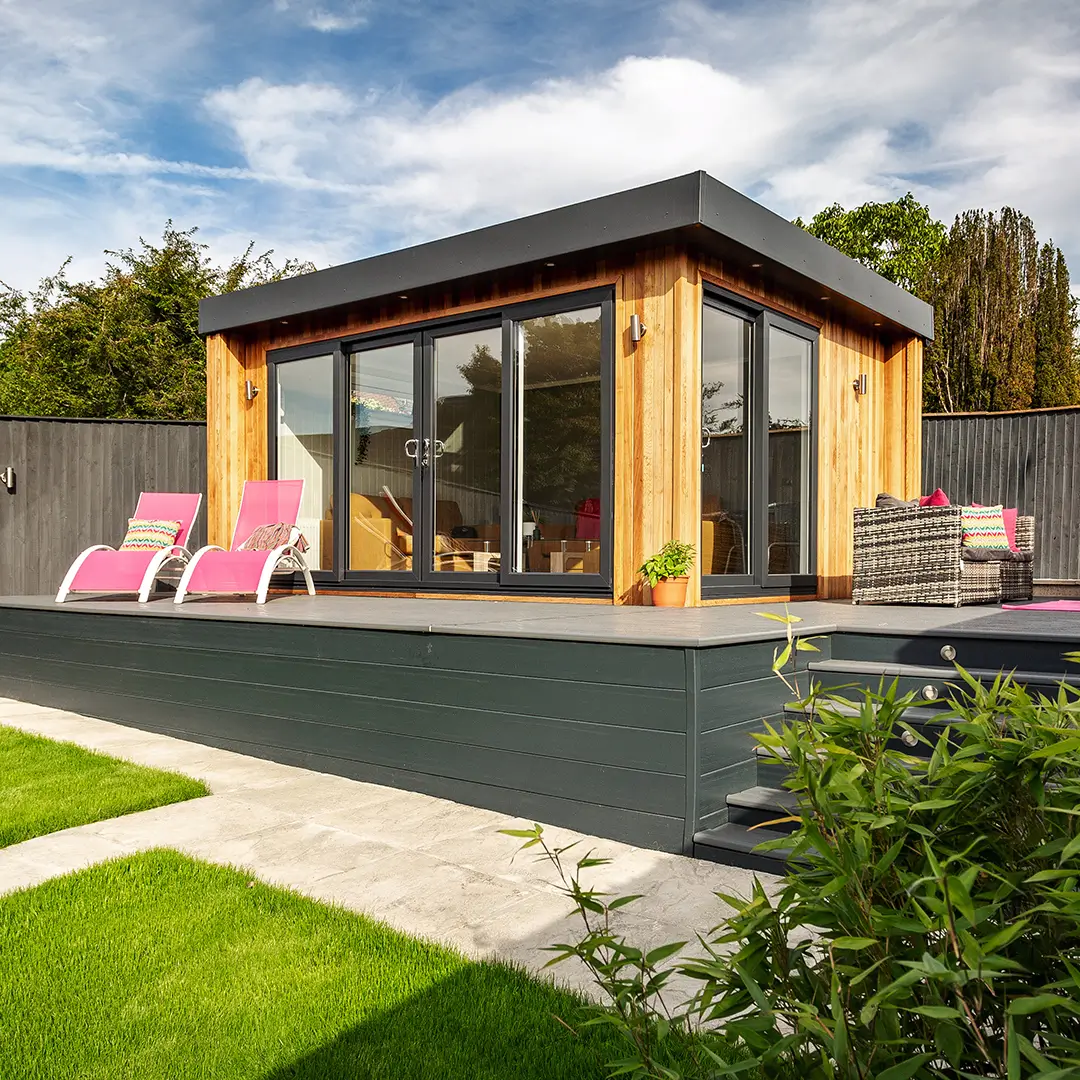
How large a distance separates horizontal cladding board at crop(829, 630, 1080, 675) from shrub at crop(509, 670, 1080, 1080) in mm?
2821

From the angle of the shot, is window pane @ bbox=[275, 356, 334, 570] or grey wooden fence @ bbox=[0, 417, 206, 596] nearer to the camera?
window pane @ bbox=[275, 356, 334, 570]

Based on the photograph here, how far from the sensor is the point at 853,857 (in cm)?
87

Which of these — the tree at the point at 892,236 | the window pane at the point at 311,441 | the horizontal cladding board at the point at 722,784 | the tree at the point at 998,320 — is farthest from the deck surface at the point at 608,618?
the tree at the point at 892,236

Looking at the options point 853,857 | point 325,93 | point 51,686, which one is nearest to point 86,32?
point 325,93

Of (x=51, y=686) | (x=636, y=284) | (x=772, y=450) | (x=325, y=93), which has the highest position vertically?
(x=325, y=93)

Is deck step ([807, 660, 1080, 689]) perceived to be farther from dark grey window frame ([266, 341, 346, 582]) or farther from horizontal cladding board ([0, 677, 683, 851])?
dark grey window frame ([266, 341, 346, 582])

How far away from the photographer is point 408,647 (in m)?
4.17

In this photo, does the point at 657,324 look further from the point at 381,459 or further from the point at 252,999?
the point at 252,999

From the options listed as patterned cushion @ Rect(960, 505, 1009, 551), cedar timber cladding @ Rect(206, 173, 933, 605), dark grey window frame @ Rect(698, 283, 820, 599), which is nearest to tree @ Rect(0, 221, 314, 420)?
cedar timber cladding @ Rect(206, 173, 933, 605)

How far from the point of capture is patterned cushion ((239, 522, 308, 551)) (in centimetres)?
687

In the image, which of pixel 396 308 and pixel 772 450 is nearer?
pixel 772 450

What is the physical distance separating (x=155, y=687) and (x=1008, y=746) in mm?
5385

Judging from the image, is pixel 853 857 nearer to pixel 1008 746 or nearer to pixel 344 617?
pixel 1008 746

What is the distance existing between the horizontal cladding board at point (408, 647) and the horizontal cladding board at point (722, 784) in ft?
1.18
